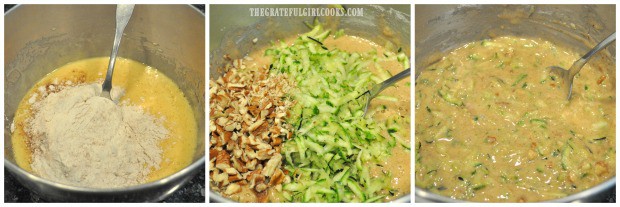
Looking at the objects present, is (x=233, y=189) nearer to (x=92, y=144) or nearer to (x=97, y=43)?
(x=92, y=144)

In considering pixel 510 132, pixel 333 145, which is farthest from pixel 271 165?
pixel 510 132

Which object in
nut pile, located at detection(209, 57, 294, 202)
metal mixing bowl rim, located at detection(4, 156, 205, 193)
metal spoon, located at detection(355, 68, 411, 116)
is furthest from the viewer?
metal spoon, located at detection(355, 68, 411, 116)

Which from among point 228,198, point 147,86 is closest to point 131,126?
point 147,86

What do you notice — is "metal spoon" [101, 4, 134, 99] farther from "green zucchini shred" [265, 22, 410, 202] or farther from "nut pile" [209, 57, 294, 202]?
"green zucchini shred" [265, 22, 410, 202]

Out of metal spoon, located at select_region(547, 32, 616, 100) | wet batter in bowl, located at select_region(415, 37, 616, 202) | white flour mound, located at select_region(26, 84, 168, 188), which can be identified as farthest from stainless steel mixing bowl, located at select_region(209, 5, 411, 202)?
metal spoon, located at select_region(547, 32, 616, 100)

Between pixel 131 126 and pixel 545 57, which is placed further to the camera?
pixel 545 57

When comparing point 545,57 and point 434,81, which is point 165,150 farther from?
point 545,57
